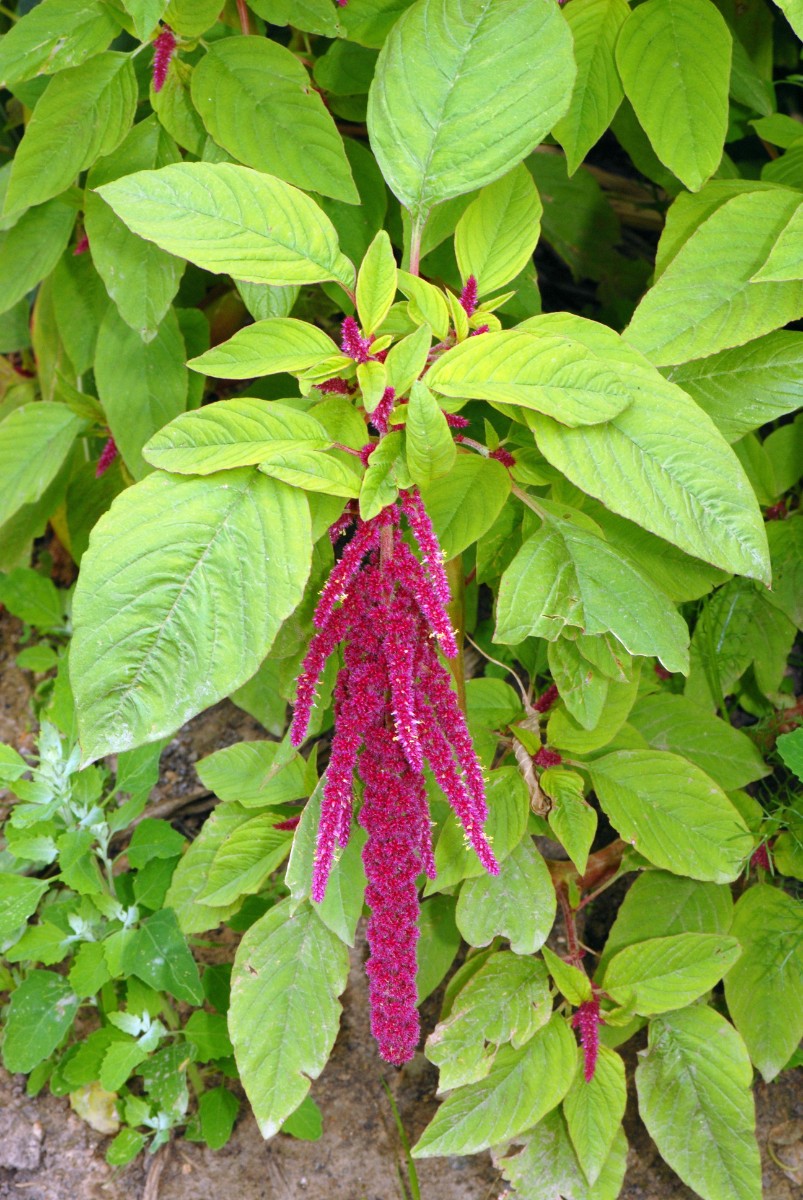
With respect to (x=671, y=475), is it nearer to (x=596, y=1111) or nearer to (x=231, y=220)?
(x=231, y=220)

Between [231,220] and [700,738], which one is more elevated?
[231,220]

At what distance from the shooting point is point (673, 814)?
4.05 feet

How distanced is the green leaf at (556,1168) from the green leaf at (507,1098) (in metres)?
0.07

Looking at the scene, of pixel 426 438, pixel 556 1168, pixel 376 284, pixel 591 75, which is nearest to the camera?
pixel 426 438

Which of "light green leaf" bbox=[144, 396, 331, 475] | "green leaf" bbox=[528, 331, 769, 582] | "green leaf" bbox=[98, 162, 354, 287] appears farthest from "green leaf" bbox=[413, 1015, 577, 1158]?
"green leaf" bbox=[98, 162, 354, 287]

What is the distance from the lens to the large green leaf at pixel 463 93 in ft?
2.98

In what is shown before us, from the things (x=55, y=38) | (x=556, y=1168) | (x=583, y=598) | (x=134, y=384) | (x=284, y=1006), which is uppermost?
(x=55, y=38)

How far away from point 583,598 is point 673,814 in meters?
0.37

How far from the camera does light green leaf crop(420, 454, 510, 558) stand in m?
1.03

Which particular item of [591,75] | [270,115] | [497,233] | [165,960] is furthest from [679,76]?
[165,960]

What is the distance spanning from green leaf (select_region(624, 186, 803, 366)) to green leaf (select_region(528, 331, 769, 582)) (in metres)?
0.11

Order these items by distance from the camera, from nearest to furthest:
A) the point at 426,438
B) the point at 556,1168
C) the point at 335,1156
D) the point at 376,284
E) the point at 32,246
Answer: the point at 426,438, the point at 376,284, the point at 556,1168, the point at 32,246, the point at 335,1156

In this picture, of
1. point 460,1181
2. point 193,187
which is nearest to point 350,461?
point 193,187

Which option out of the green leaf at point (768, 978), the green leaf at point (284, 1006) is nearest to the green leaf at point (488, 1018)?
the green leaf at point (284, 1006)
